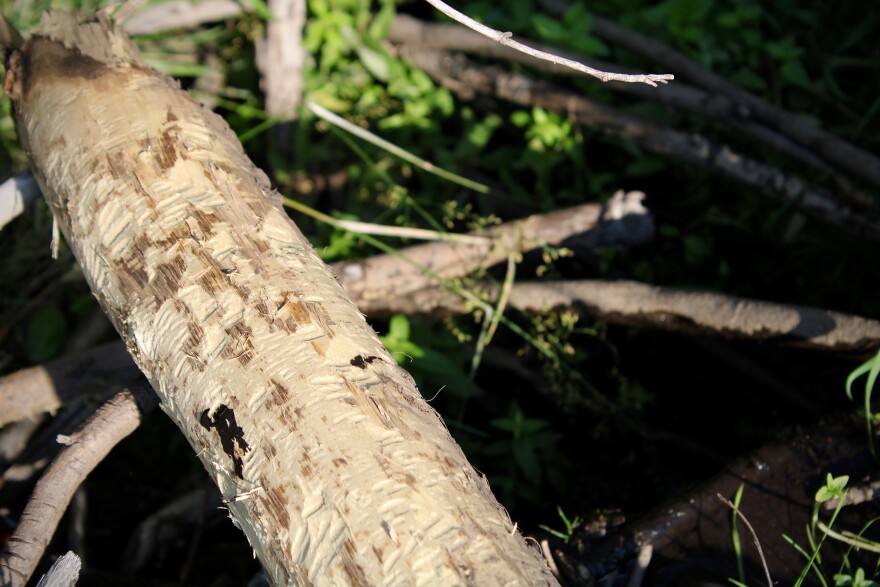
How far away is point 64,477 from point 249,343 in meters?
0.70

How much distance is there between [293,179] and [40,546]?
2071mm

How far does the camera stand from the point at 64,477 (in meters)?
1.79

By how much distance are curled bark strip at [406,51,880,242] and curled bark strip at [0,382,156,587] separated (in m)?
2.08

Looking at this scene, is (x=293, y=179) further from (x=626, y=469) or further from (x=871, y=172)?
(x=871, y=172)

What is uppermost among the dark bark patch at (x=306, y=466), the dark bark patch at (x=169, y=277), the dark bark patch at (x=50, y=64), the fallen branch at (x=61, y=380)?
the dark bark patch at (x=50, y=64)

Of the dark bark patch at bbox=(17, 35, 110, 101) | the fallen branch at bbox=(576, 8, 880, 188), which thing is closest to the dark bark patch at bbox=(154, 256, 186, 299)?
the dark bark patch at bbox=(17, 35, 110, 101)

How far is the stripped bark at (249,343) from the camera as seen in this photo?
4.46ft

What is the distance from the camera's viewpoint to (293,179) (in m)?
3.39

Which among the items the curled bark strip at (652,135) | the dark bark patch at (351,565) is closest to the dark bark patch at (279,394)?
the dark bark patch at (351,565)

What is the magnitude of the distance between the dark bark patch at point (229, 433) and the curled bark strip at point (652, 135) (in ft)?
6.97

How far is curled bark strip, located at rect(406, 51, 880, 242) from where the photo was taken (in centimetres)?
270

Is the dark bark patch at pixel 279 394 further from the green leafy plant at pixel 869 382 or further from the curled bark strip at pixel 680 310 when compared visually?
the green leafy plant at pixel 869 382

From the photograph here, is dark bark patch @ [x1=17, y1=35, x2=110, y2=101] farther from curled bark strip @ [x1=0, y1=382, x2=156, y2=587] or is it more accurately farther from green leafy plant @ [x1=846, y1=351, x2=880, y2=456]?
green leafy plant @ [x1=846, y1=351, x2=880, y2=456]

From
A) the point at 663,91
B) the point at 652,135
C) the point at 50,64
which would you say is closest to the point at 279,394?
the point at 50,64
